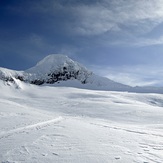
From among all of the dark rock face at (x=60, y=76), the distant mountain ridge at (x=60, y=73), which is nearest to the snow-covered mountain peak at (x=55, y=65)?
the distant mountain ridge at (x=60, y=73)

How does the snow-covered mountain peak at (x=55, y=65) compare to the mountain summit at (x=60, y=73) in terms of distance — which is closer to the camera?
the mountain summit at (x=60, y=73)

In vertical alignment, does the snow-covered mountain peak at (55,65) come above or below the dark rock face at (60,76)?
above

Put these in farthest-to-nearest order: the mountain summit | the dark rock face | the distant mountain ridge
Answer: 1. the dark rock face
2. the mountain summit
3. the distant mountain ridge

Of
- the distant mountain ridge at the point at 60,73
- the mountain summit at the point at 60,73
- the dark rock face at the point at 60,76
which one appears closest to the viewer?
the distant mountain ridge at the point at 60,73

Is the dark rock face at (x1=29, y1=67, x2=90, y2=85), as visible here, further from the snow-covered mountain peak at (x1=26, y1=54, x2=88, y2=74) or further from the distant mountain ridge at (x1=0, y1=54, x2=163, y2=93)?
the snow-covered mountain peak at (x1=26, y1=54, x2=88, y2=74)

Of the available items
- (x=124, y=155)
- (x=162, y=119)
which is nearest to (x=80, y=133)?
(x=124, y=155)

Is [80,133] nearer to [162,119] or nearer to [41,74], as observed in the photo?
[162,119]

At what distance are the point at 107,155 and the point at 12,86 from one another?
96.7ft

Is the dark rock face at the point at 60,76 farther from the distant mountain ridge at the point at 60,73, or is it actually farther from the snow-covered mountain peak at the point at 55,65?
the snow-covered mountain peak at the point at 55,65

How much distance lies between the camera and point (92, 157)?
7633mm

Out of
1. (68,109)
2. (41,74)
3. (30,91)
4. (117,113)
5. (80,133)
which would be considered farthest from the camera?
(41,74)

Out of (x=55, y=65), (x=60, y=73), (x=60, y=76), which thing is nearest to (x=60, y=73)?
(x=60, y=73)

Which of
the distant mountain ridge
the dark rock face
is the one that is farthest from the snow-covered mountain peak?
the dark rock face

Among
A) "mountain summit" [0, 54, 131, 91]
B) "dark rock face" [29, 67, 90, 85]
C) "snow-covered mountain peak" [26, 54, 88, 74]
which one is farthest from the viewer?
"snow-covered mountain peak" [26, 54, 88, 74]
